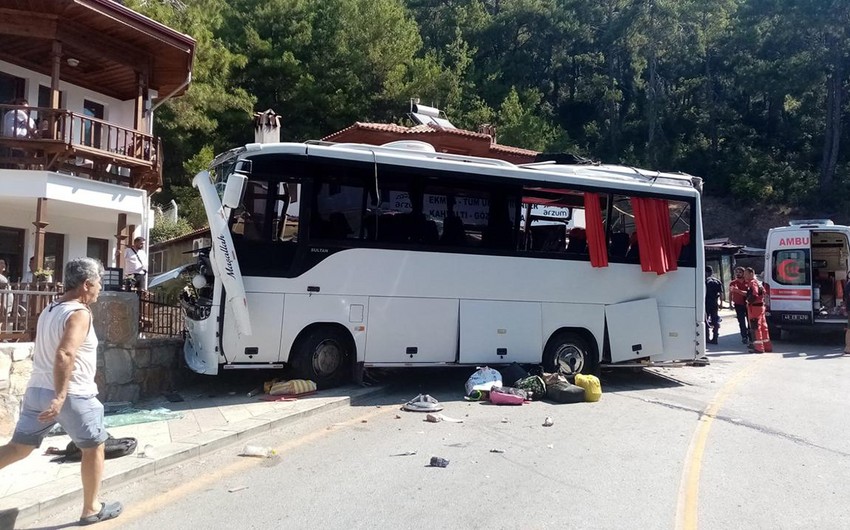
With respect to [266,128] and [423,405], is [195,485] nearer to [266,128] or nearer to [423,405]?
[423,405]

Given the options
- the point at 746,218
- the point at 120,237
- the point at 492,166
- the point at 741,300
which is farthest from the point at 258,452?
the point at 746,218

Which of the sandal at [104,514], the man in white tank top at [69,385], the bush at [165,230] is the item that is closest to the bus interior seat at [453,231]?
the man in white tank top at [69,385]

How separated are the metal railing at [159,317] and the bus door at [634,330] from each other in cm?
691

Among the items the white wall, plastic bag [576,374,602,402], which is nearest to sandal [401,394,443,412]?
plastic bag [576,374,602,402]

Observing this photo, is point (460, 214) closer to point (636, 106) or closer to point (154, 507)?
point (154, 507)

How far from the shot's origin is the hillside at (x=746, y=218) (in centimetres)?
4303

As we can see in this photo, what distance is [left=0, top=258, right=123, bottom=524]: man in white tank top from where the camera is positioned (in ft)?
15.3

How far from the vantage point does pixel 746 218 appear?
44875 millimetres

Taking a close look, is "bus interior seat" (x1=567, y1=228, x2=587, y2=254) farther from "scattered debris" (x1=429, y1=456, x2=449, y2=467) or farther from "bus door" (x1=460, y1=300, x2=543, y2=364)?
"scattered debris" (x1=429, y1=456, x2=449, y2=467)

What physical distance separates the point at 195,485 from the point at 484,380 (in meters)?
4.91

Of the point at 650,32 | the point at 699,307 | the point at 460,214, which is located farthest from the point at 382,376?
the point at 650,32

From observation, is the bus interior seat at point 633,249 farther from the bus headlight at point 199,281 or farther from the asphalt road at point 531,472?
the bus headlight at point 199,281

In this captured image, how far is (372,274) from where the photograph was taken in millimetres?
9719

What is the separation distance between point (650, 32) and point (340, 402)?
4719 cm
